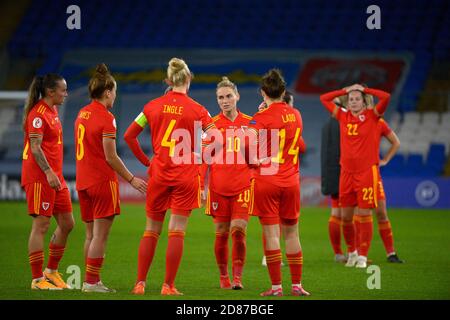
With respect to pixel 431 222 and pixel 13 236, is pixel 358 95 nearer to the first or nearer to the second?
pixel 13 236

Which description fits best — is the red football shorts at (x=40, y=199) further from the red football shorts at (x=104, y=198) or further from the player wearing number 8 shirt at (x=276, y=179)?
the player wearing number 8 shirt at (x=276, y=179)

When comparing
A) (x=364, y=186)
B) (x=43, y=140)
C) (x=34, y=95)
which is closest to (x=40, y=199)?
(x=43, y=140)

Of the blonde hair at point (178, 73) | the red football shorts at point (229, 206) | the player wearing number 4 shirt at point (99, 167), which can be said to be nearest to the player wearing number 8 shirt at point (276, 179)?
the blonde hair at point (178, 73)

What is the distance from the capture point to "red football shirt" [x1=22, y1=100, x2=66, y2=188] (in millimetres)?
8992

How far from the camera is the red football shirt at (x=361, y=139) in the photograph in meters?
11.5

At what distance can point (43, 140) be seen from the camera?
9.12 meters

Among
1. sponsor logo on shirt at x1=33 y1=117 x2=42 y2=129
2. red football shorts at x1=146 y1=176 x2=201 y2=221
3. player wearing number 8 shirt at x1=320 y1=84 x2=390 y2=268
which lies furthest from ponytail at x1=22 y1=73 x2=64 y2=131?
player wearing number 8 shirt at x1=320 y1=84 x2=390 y2=268

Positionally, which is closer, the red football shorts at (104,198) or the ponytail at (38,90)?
the red football shorts at (104,198)

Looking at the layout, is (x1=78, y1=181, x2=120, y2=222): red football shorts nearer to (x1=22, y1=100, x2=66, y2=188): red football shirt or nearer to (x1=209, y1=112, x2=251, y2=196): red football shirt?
(x1=22, y1=100, x2=66, y2=188): red football shirt

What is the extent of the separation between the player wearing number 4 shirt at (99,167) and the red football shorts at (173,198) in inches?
4.9

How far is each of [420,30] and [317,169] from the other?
678cm

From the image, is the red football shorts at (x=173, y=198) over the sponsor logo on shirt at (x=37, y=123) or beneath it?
beneath

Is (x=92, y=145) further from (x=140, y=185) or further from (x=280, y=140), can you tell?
(x=280, y=140)

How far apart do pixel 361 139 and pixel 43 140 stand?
168 inches
